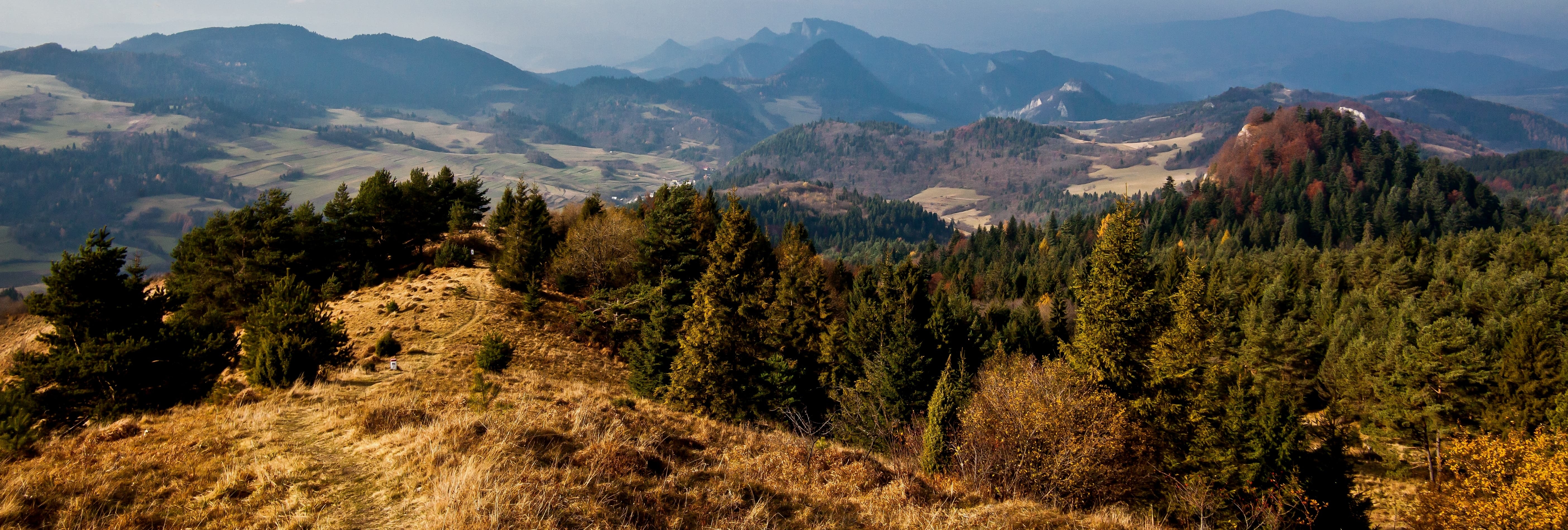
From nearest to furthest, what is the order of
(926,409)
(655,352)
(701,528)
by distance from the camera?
(701,528) → (655,352) → (926,409)

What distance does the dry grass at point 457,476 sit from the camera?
1031cm

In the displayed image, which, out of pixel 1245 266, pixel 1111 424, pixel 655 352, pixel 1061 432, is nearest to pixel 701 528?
pixel 1061 432

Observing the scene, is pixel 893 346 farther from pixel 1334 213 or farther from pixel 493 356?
pixel 1334 213

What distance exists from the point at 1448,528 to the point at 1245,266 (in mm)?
86361

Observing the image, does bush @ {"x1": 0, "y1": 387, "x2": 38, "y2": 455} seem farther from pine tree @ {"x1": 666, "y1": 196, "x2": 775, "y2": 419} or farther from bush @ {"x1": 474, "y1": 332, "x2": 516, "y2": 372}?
pine tree @ {"x1": 666, "y1": 196, "x2": 775, "y2": 419}

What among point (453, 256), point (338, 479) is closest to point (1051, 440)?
point (338, 479)

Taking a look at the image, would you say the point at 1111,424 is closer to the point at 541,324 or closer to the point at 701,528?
the point at 701,528

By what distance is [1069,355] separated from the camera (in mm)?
29906

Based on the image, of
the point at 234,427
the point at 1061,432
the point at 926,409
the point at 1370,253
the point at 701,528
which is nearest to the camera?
the point at 701,528

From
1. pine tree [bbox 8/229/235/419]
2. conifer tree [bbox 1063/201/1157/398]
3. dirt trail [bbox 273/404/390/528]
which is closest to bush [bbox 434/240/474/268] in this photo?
pine tree [bbox 8/229/235/419]

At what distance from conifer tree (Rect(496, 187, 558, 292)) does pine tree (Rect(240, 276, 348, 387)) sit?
18716 millimetres

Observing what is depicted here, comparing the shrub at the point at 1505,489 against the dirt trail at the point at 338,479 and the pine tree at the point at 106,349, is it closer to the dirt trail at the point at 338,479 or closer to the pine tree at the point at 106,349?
the dirt trail at the point at 338,479

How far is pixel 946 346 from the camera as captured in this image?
45625mm

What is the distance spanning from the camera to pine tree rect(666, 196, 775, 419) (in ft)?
112
